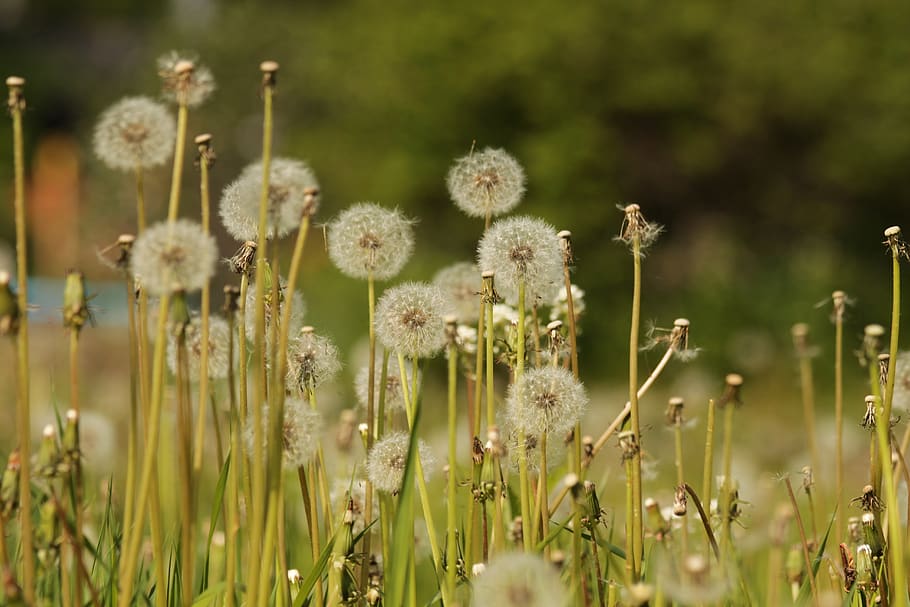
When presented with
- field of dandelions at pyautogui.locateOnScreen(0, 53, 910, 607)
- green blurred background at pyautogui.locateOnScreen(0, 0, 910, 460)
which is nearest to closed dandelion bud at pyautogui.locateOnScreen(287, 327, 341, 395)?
field of dandelions at pyautogui.locateOnScreen(0, 53, 910, 607)

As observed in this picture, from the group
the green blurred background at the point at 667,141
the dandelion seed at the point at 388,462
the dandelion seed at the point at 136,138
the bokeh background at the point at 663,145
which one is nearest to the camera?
the dandelion seed at the point at 136,138

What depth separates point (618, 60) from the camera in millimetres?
13781

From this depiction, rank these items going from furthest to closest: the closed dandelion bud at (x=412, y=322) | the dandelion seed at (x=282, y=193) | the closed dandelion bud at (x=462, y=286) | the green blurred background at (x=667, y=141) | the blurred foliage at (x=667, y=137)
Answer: the blurred foliage at (x=667, y=137) < the green blurred background at (x=667, y=141) < the closed dandelion bud at (x=462, y=286) < the closed dandelion bud at (x=412, y=322) < the dandelion seed at (x=282, y=193)

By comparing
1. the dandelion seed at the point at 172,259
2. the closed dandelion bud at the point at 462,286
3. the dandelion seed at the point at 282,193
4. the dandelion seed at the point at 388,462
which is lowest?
the dandelion seed at the point at 388,462

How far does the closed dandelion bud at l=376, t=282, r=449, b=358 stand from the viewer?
61.7 inches

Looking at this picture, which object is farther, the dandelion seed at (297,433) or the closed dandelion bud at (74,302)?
the dandelion seed at (297,433)

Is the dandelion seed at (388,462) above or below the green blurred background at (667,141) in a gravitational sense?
below

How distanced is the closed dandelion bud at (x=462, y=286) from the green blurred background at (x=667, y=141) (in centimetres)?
949

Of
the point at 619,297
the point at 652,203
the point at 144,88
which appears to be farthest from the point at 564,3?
the point at 144,88

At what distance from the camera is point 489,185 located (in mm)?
1655

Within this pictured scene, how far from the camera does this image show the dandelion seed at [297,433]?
4.40 ft

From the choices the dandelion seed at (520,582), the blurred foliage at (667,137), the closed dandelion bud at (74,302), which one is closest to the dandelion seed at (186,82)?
the closed dandelion bud at (74,302)

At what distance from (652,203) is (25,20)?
4264 centimetres

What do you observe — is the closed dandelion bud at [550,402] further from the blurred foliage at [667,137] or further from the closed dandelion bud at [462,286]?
the blurred foliage at [667,137]
